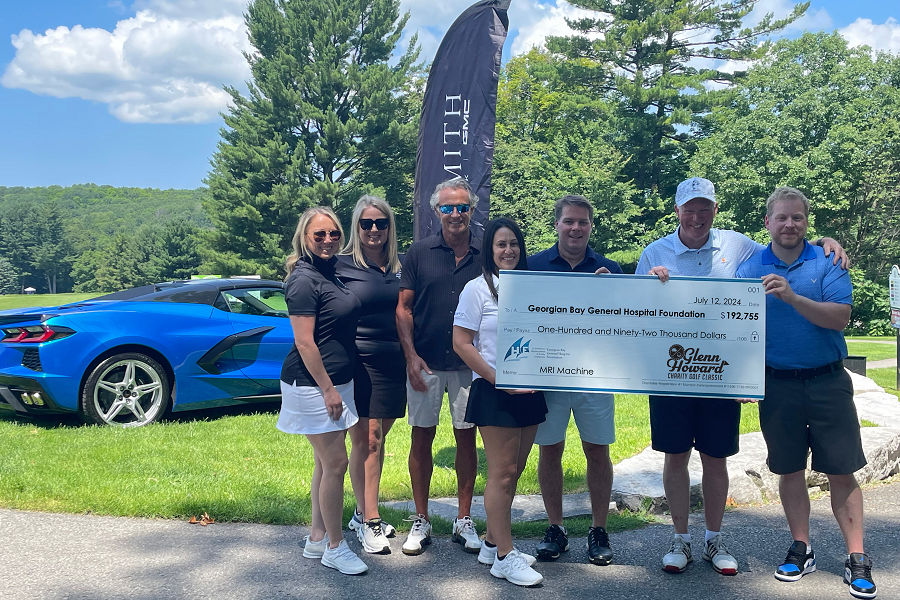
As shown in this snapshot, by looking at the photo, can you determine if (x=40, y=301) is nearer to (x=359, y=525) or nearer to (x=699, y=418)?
(x=359, y=525)

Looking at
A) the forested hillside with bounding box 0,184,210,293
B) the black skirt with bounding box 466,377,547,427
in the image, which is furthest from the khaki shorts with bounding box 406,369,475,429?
the forested hillside with bounding box 0,184,210,293

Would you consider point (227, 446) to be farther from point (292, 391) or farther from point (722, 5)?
point (722, 5)

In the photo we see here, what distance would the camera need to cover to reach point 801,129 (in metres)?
32.8

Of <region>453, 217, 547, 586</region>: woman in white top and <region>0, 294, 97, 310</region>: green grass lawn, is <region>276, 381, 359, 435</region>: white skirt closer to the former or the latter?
<region>453, 217, 547, 586</region>: woman in white top

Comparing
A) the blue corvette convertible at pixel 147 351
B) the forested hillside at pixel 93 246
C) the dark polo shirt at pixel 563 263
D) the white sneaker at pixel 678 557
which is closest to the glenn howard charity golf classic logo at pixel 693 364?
the dark polo shirt at pixel 563 263

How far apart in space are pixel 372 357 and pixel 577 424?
122 centimetres

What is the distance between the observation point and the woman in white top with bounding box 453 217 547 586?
3535 millimetres

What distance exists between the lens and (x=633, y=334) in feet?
12.2

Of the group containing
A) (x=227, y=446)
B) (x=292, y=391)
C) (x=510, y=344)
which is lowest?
(x=227, y=446)

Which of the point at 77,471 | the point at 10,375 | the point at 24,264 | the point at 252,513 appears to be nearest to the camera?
the point at 252,513

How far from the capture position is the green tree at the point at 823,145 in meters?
31.2

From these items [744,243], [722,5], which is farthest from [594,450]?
[722,5]

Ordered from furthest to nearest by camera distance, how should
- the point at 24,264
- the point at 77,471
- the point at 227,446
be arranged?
1. the point at 24,264
2. the point at 227,446
3. the point at 77,471

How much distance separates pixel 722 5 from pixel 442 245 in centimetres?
3794
